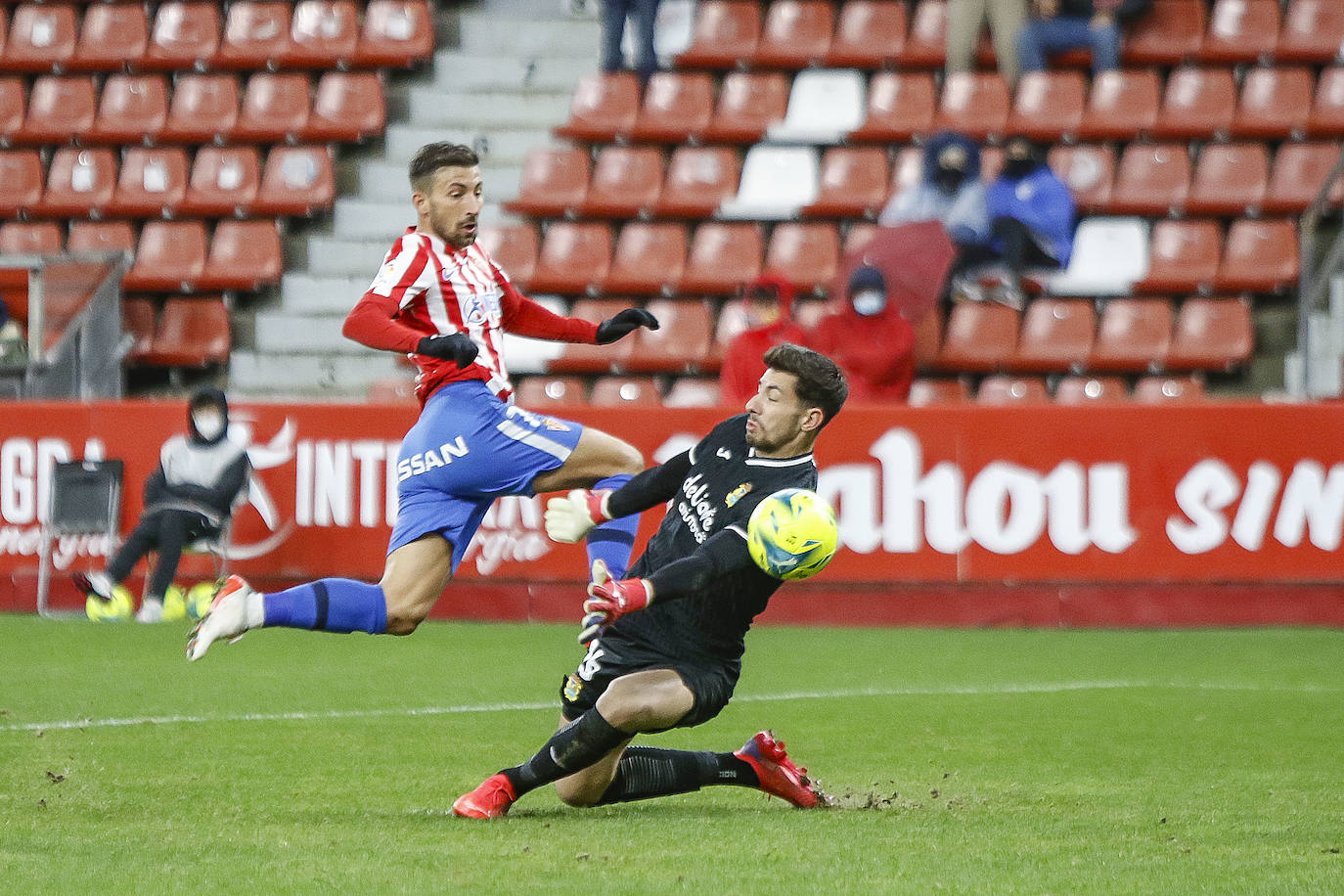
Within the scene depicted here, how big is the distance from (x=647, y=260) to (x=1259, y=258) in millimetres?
4225

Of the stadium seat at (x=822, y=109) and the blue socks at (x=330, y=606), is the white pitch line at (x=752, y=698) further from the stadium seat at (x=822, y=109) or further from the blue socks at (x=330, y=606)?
the stadium seat at (x=822, y=109)

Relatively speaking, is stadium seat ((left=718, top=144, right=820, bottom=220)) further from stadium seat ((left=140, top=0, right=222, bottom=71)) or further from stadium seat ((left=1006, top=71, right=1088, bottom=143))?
stadium seat ((left=140, top=0, right=222, bottom=71))

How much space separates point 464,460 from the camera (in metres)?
6.65

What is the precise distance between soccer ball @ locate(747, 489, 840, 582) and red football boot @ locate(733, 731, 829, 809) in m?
0.71

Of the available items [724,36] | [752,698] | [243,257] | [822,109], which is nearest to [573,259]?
[822,109]

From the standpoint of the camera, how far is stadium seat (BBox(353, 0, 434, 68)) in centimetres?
1650

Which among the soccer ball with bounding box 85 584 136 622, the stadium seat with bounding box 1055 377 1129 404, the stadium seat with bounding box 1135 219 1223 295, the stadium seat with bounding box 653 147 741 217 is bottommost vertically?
the soccer ball with bounding box 85 584 136 622

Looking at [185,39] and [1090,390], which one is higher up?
[185,39]

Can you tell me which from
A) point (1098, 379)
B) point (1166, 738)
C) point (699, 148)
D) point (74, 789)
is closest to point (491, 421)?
point (74, 789)

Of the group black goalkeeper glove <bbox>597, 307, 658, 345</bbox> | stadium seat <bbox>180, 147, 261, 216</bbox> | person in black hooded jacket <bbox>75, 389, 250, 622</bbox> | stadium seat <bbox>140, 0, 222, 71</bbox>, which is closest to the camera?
black goalkeeper glove <bbox>597, 307, 658, 345</bbox>

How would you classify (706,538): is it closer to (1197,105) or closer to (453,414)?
(453,414)

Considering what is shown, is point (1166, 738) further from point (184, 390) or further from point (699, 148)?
point (184, 390)

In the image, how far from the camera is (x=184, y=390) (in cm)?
1491

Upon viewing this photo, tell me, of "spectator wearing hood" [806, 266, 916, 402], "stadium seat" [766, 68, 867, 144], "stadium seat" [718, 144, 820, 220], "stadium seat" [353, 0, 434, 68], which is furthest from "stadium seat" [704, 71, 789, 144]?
"spectator wearing hood" [806, 266, 916, 402]
